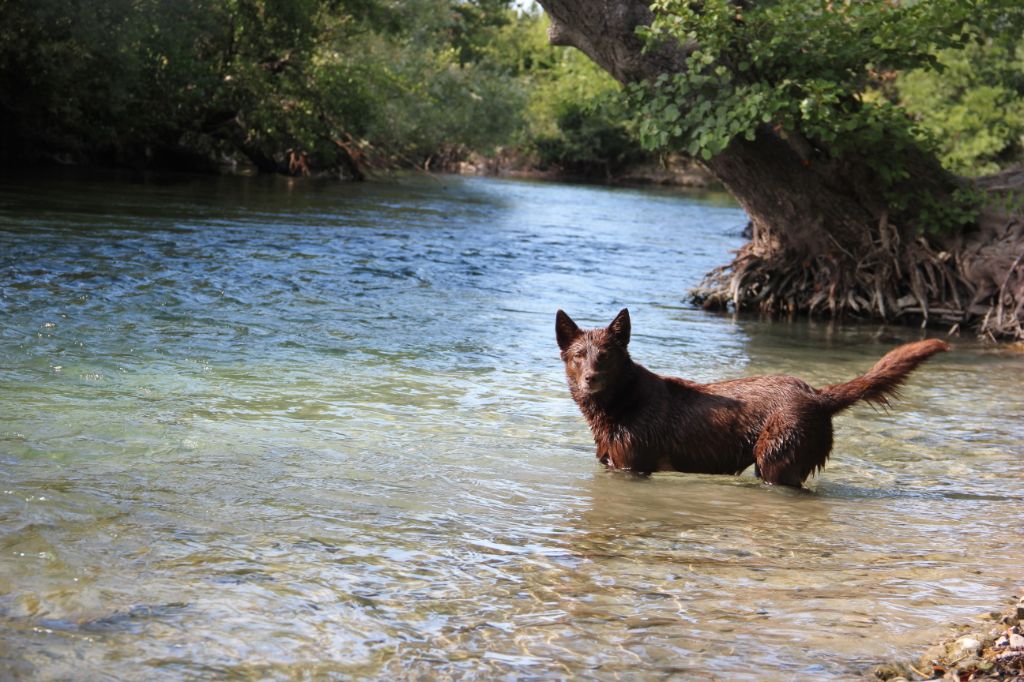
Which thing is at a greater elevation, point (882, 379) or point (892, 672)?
point (882, 379)

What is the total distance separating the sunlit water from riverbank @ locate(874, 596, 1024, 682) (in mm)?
181

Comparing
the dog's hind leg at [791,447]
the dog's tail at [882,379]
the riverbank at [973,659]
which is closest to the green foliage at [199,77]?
the dog's hind leg at [791,447]

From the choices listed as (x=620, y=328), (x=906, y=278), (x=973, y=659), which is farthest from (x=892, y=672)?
(x=906, y=278)

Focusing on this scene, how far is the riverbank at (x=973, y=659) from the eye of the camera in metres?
4.00

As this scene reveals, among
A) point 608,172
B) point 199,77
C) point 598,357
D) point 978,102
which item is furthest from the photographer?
point 608,172

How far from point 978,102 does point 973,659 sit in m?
41.6

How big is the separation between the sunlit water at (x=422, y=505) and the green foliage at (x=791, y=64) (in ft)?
8.50

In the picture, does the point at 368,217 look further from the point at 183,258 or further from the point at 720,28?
the point at 720,28

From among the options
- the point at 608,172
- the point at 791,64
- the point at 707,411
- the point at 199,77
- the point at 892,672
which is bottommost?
the point at 892,672

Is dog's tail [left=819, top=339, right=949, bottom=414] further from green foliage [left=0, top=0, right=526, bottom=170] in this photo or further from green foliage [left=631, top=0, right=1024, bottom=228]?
green foliage [left=0, top=0, right=526, bottom=170]

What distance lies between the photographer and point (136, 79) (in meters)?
30.3

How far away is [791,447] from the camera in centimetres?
701

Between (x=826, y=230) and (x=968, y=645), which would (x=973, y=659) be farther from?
(x=826, y=230)

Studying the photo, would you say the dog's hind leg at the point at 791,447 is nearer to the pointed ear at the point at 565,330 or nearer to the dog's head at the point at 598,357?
the dog's head at the point at 598,357
